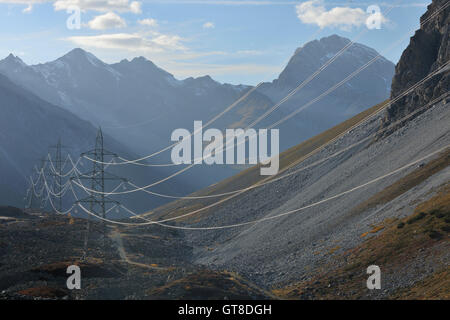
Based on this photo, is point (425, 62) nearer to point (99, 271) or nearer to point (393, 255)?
point (393, 255)

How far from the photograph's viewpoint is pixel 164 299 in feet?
124

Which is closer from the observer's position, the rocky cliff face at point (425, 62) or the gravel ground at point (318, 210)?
the gravel ground at point (318, 210)

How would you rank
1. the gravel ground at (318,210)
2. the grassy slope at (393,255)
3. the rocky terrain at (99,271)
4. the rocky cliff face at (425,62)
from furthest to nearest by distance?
the rocky cliff face at (425,62) → the gravel ground at (318,210) → the grassy slope at (393,255) → the rocky terrain at (99,271)

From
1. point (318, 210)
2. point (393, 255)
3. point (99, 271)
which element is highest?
point (318, 210)

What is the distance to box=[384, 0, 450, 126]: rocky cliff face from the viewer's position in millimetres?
94500

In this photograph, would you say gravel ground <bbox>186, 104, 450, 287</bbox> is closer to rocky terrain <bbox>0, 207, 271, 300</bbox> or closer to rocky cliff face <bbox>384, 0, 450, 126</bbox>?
rocky cliff face <bbox>384, 0, 450, 126</bbox>

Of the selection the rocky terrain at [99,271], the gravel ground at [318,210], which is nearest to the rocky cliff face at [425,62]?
the gravel ground at [318,210]

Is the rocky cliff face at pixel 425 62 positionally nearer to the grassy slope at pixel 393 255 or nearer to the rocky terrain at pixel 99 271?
the grassy slope at pixel 393 255

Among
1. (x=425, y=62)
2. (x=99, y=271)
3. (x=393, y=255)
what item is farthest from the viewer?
(x=425, y=62)

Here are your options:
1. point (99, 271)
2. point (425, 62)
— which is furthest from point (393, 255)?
point (425, 62)

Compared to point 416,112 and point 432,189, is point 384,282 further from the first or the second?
point 416,112

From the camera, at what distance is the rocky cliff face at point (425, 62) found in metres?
94.5

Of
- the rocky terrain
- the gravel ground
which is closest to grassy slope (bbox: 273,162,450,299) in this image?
the gravel ground

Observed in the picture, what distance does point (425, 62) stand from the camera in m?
104
